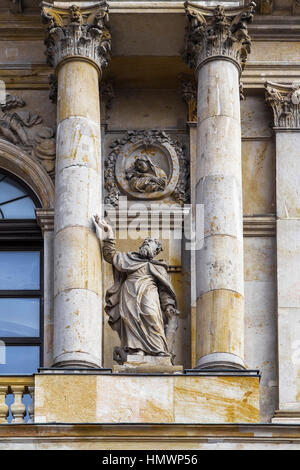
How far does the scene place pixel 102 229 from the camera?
2927cm

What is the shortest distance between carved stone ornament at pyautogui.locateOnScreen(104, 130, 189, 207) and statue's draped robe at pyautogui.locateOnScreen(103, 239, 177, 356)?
217 centimetres

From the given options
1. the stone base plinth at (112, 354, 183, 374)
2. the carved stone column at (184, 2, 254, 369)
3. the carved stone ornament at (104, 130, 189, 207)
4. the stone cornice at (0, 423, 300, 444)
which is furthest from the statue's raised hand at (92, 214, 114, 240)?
the stone cornice at (0, 423, 300, 444)

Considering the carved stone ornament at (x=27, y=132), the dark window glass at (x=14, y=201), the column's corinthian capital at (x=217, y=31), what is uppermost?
the column's corinthian capital at (x=217, y=31)

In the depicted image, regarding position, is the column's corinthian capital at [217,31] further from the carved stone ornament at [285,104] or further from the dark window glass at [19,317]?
the dark window glass at [19,317]

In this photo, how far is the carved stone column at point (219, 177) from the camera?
28609mm

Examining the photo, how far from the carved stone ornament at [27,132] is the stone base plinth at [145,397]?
5164 millimetres

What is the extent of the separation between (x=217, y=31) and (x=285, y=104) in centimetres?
188

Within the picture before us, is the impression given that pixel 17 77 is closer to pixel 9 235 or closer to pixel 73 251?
pixel 9 235

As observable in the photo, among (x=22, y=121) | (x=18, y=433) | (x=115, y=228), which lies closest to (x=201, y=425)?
(x=18, y=433)

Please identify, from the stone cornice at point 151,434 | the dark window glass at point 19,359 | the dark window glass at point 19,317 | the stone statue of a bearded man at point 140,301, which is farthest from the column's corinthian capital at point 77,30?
the stone cornice at point 151,434

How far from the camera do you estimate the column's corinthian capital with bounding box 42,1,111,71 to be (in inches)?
1213

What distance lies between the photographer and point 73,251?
29047 mm

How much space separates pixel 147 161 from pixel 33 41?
8.99ft

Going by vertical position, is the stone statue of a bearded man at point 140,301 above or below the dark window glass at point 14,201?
below
